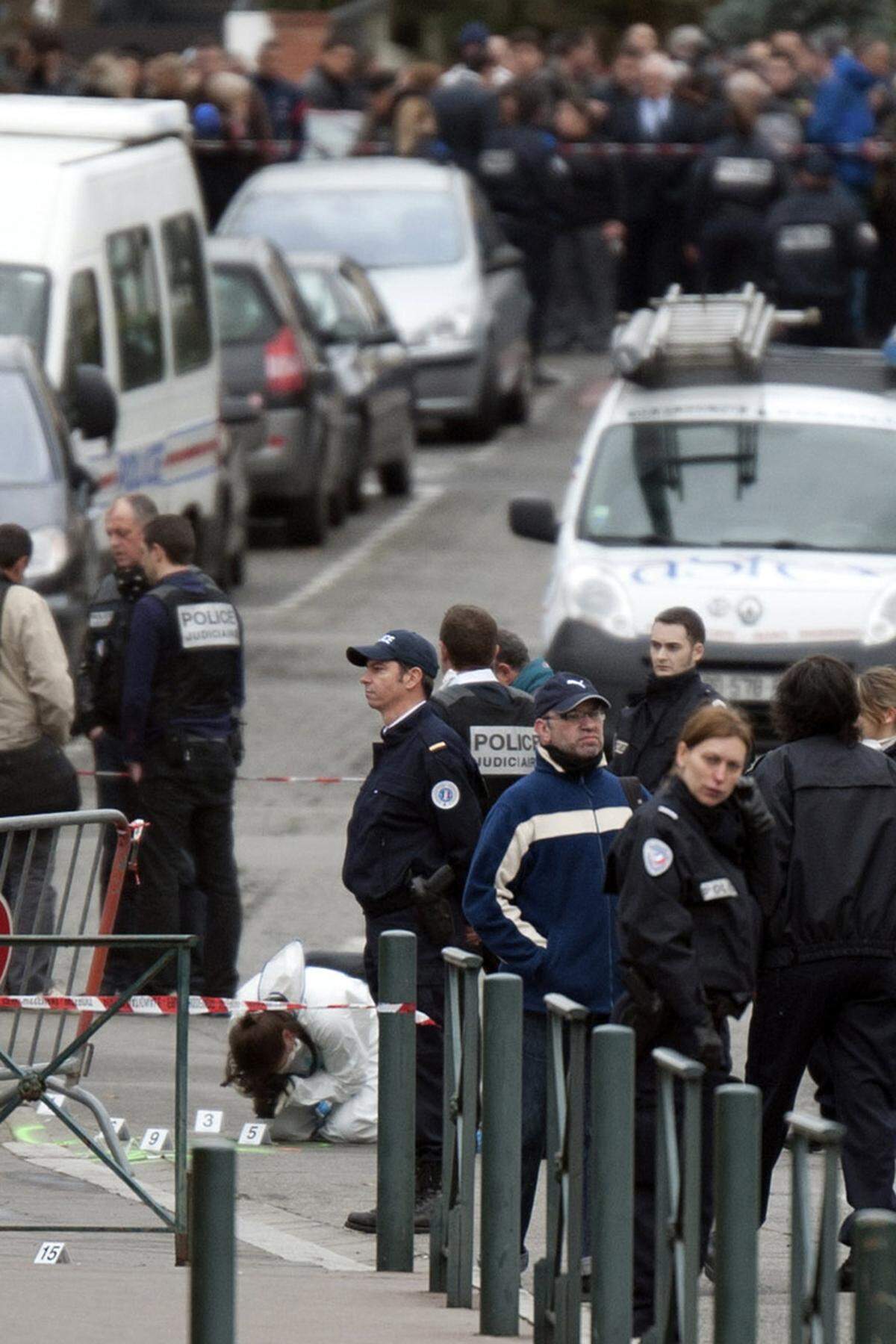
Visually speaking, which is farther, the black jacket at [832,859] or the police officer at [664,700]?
the police officer at [664,700]

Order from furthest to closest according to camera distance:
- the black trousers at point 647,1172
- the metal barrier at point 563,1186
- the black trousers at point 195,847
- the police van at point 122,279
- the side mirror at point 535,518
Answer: the police van at point 122,279
the side mirror at point 535,518
the black trousers at point 195,847
the black trousers at point 647,1172
the metal barrier at point 563,1186

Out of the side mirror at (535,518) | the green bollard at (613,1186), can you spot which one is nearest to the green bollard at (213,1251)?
the green bollard at (613,1186)

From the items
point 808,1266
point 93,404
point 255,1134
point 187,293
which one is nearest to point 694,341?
point 93,404

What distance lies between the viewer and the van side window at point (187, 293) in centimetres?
1802

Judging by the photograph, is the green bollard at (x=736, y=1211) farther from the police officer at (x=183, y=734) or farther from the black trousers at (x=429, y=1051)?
the police officer at (x=183, y=734)

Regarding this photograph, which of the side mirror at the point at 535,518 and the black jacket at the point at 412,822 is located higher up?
the black jacket at the point at 412,822

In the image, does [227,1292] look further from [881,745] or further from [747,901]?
[881,745]

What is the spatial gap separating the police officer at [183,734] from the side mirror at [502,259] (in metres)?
14.1

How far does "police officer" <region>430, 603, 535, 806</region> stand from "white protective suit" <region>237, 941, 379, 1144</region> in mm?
749

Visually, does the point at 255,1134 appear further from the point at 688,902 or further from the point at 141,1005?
the point at 688,902

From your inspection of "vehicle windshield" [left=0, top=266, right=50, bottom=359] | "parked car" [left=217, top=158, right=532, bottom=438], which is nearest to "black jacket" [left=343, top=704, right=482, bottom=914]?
"vehicle windshield" [left=0, top=266, right=50, bottom=359]

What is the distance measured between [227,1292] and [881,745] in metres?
4.63

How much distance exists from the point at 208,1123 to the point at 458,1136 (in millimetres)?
2114

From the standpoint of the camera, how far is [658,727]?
959cm
